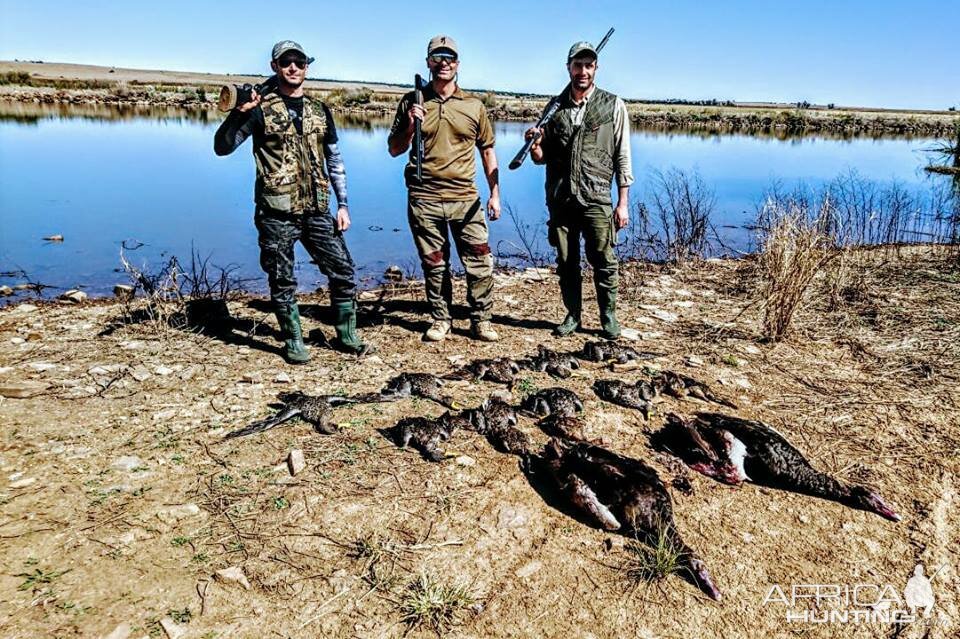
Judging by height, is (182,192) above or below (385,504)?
above

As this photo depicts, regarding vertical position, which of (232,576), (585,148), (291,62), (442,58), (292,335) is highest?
(442,58)

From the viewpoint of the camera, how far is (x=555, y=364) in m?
5.23

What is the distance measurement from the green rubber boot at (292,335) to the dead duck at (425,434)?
5.11 ft

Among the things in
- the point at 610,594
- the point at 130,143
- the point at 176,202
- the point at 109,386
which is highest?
the point at 130,143

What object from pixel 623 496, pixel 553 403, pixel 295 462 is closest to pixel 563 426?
pixel 553 403

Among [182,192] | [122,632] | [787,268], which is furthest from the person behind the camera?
[182,192]

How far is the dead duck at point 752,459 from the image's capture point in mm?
3467

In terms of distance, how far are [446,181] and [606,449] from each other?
2899mm

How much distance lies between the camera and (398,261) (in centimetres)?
1048

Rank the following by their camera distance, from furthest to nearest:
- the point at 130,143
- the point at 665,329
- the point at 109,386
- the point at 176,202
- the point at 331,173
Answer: the point at 130,143 → the point at 176,202 → the point at 665,329 → the point at 331,173 → the point at 109,386

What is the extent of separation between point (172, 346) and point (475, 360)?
284 cm

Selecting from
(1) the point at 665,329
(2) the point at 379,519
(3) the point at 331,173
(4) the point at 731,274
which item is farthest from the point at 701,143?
(2) the point at 379,519

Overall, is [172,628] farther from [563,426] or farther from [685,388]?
[685,388]

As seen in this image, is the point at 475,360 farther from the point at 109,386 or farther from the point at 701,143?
the point at 701,143
